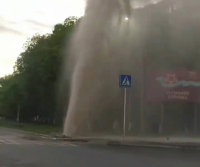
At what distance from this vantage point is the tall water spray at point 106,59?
93.1 ft

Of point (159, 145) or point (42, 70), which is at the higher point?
point (42, 70)

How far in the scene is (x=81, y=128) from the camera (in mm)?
27844

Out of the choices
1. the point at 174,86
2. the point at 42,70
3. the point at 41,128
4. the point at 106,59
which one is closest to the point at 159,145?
the point at 174,86

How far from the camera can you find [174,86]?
100 feet

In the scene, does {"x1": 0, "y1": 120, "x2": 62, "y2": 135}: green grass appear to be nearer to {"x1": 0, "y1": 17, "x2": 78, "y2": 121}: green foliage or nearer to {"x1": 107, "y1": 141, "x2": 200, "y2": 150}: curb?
{"x1": 0, "y1": 17, "x2": 78, "y2": 121}: green foliage

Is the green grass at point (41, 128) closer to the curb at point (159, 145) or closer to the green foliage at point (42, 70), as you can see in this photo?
the green foliage at point (42, 70)

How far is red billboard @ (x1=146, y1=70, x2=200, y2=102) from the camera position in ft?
99.6

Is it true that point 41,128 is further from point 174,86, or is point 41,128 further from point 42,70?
point 174,86

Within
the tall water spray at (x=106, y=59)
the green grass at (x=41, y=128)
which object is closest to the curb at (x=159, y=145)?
the tall water spray at (x=106, y=59)

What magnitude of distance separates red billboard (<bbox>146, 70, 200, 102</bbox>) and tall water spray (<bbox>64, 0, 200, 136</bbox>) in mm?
1948

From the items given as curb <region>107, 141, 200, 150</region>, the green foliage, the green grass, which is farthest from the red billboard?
the green foliage

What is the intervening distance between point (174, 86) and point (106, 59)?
529 cm

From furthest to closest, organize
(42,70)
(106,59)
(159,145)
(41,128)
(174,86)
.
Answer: (42,70) → (41,128) → (174,86) → (106,59) → (159,145)

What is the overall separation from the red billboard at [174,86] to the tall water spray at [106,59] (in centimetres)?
195
